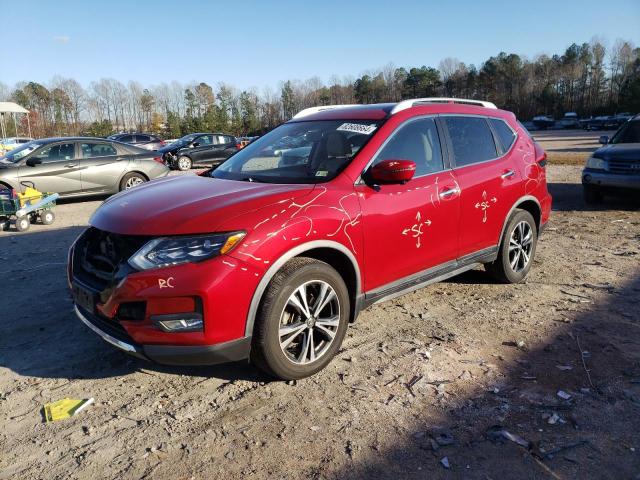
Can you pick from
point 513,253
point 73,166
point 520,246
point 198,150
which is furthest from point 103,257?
point 198,150

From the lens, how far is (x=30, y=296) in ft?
16.1

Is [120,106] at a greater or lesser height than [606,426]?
greater

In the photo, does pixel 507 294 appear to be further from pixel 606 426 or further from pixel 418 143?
pixel 606 426

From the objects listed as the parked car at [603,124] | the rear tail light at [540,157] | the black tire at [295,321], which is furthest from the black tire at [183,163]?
the parked car at [603,124]

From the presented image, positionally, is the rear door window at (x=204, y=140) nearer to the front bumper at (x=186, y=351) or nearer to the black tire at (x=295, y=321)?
the black tire at (x=295, y=321)

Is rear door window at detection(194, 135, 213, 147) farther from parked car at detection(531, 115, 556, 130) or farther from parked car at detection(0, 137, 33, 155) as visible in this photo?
parked car at detection(531, 115, 556, 130)

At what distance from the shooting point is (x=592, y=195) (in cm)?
962

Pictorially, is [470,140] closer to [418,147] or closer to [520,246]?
[418,147]

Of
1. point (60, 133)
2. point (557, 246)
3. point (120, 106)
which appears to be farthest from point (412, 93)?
point (557, 246)

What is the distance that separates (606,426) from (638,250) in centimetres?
450

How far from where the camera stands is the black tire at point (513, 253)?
4910 mm

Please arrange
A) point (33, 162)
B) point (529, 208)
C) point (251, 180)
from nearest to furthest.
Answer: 1. point (251, 180)
2. point (529, 208)
3. point (33, 162)

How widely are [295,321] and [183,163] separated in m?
19.4

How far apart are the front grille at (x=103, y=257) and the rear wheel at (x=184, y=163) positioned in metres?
18.5
